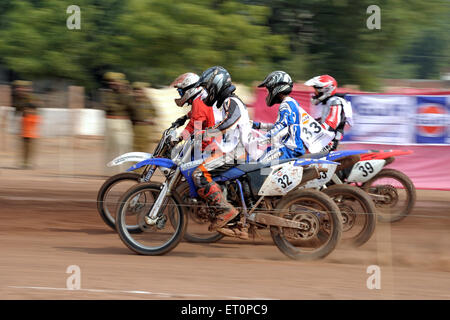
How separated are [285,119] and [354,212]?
1.32 meters

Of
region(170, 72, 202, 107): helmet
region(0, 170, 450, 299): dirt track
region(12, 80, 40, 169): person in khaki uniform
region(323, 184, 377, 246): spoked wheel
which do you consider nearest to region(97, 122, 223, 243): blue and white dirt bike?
region(0, 170, 450, 299): dirt track

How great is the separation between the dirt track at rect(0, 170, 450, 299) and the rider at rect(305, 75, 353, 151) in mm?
1377

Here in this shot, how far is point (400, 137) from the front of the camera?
1239cm

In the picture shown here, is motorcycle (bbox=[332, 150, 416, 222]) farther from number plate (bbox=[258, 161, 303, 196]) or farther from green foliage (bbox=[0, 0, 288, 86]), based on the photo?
green foliage (bbox=[0, 0, 288, 86])

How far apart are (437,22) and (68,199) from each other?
Result: 12.2 meters

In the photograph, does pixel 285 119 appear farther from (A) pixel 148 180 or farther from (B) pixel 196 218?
(A) pixel 148 180

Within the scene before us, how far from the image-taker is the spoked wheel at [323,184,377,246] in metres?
7.66

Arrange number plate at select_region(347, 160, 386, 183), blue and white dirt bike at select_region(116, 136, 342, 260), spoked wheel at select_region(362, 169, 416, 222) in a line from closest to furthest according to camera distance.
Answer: blue and white dirt bike at select_region(116, 136, 342, 260)
number plate at select_region(347, 160, 386, 183)
spoked wheel at select_region(362, 169, 416, 222)

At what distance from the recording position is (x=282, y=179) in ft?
23.9

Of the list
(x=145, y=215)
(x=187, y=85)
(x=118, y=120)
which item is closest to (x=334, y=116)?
(x=187, y=85)

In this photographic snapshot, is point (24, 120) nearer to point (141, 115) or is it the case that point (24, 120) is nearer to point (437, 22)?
point (141, 115)

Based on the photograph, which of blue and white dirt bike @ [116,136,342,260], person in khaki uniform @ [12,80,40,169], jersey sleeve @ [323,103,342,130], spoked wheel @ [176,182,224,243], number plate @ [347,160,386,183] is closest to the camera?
blue and white dirt bike @ [116,136,342,260]

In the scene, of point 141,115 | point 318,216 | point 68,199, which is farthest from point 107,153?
point 318,216

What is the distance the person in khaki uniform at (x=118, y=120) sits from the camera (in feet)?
42.3
